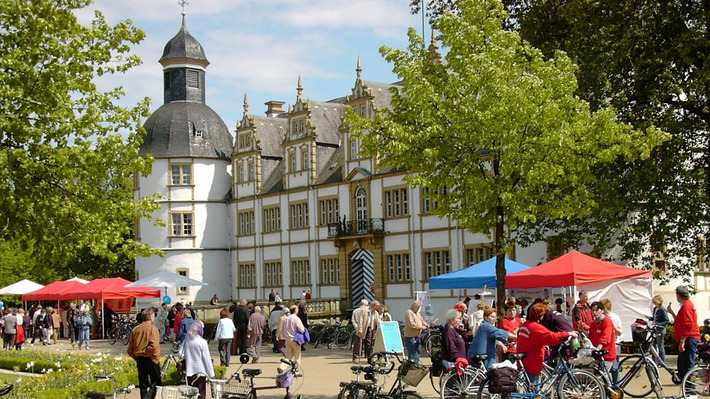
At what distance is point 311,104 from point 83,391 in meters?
36.2

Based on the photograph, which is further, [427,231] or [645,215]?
[427,231]

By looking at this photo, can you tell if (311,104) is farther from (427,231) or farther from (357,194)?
(427,231)

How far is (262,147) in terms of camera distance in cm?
5484

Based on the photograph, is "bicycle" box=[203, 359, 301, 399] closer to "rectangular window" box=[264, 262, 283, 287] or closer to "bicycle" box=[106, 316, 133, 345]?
"bicycle" box=[106, 316, 133, 345]

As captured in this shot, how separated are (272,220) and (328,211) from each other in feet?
18.8

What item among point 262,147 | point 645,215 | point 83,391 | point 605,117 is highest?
point 262,147

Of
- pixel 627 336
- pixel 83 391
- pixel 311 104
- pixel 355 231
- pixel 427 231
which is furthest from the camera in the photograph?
pixel 311 104

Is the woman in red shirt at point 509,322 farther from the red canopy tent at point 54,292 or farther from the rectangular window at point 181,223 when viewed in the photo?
the rectangular window at point 181,223

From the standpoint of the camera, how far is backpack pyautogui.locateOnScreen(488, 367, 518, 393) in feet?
39.0

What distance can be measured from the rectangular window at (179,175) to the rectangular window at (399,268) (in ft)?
55.1

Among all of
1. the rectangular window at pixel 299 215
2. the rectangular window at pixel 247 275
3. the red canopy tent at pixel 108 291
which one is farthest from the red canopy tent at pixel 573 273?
the rectangular window at pixel 247 275

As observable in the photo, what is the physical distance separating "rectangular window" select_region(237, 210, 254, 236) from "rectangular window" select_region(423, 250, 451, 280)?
1584 cm

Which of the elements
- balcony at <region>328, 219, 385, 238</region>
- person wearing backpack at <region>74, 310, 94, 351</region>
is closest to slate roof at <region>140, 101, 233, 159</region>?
balcony at <region>328, 219, 385, 238</region>

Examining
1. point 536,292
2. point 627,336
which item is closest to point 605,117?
point 627,336
